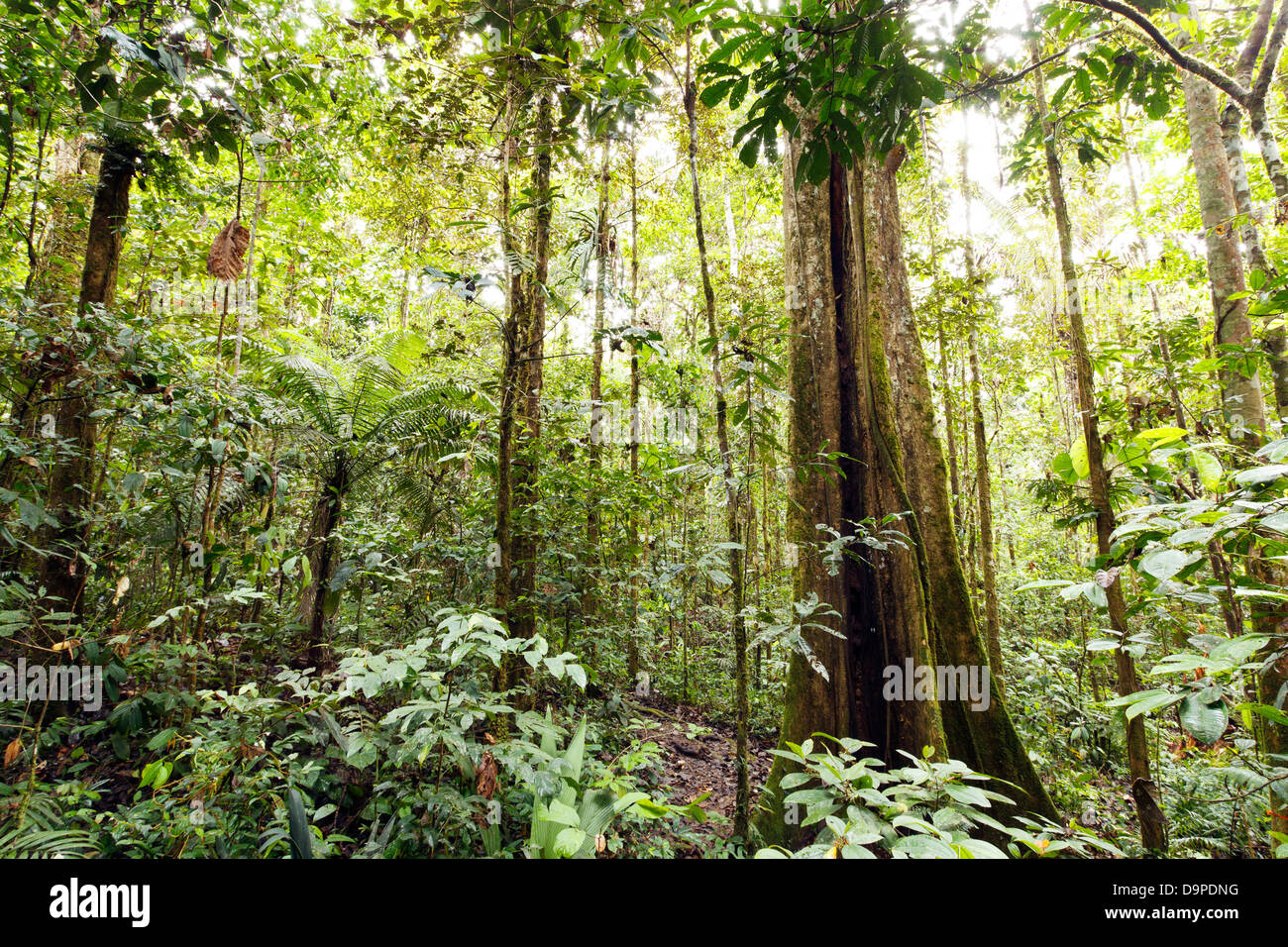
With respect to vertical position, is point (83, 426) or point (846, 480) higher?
point (83, 426)

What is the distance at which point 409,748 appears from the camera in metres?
2.03

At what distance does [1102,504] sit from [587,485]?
11.7 ft

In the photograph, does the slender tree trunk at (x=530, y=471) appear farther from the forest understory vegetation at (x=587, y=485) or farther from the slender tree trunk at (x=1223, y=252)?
the slender tree trunk at (x=1223, y=252)

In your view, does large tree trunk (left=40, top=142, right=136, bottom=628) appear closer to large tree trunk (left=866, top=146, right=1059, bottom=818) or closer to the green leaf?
the green leaf

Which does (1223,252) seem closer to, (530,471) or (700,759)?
(530,471)

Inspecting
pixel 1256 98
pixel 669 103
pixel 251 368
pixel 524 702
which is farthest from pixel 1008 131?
pixel 251 368

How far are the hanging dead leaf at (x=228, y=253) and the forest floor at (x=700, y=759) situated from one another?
3628 millimetres

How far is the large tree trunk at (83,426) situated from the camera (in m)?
3.35

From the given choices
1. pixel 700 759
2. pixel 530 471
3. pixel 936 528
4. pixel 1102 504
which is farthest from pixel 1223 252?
pixel 700 759

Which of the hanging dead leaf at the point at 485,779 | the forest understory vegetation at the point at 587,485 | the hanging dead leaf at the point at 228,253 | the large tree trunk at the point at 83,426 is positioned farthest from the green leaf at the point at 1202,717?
the large tree trunk at the point at 83,426

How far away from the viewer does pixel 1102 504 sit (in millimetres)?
2816

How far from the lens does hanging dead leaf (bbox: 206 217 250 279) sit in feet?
8.46

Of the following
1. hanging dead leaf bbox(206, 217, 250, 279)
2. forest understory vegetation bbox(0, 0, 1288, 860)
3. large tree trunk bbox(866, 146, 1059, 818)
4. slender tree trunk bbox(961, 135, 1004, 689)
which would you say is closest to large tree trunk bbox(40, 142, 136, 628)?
forest understory vegetation bbox(0, 0, 1288, 860)
